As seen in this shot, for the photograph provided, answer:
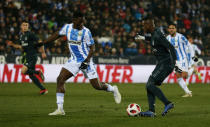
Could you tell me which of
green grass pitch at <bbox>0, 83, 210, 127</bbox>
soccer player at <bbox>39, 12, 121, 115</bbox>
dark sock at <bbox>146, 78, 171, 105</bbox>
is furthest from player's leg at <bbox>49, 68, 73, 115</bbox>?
dark sock at <bbox>146, 78, 171, 105</bbox>

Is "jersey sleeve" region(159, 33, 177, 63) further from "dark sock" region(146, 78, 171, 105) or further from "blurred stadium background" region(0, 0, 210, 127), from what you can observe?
"blurred stadium background" region(0, 0, 210, 127)

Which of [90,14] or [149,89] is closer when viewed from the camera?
[149,89]

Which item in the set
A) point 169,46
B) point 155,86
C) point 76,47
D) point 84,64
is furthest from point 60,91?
point 169,46

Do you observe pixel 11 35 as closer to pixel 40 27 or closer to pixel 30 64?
pixel 40 27

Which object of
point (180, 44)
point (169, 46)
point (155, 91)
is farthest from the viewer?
point (180, 44)

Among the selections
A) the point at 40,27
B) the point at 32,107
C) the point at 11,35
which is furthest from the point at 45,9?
the point at 32,107

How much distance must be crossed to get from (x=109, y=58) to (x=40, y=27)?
15.5 ft

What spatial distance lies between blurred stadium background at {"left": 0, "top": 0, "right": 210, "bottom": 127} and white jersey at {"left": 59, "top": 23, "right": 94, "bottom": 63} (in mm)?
1374

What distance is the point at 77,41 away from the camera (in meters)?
11.2

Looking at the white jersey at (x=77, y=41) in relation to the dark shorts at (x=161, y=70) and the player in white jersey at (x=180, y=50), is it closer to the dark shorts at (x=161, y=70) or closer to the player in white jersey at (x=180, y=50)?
the dark shorts at (x=161, y=70)

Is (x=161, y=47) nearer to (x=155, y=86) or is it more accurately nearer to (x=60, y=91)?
(x=155, y=86)

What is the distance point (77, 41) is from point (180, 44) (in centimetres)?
652

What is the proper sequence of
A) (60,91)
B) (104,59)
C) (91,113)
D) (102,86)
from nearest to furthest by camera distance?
(60,91) → (91,113) → (102,86) → (104,59)

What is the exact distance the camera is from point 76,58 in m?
11.3
